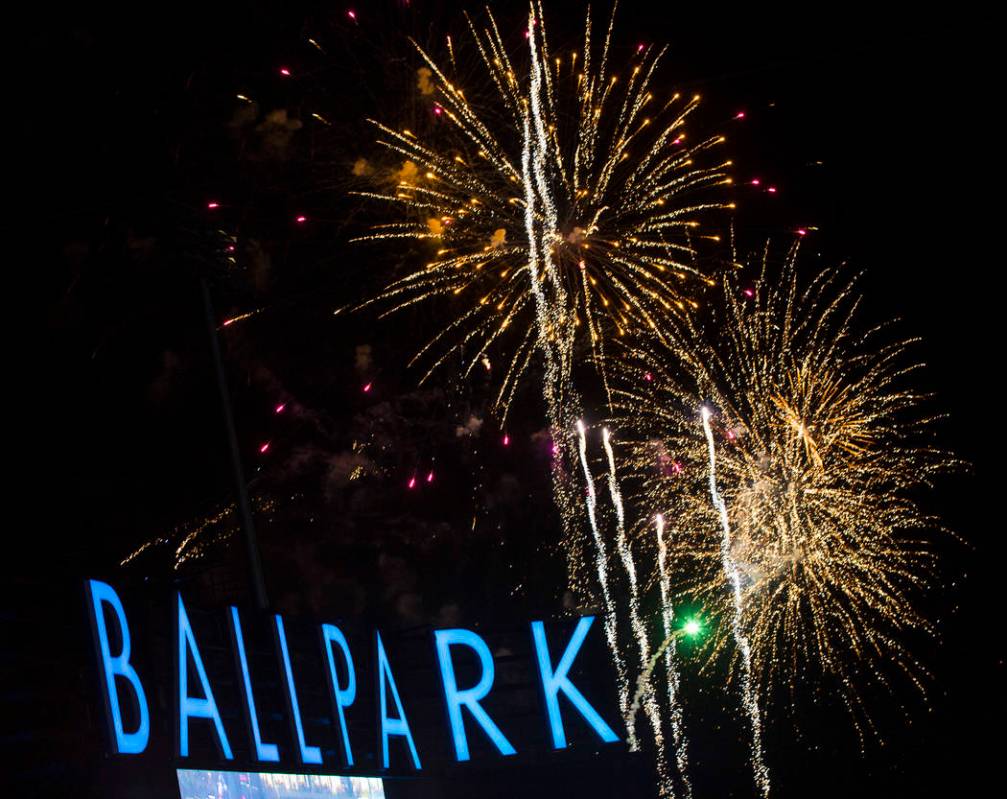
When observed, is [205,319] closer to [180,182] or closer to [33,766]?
[180,182]

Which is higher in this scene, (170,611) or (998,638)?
(170,611)

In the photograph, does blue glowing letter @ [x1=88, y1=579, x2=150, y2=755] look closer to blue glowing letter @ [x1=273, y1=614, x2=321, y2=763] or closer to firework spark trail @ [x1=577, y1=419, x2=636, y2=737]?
blue glowing letter @ [x1=273, y1=614, x2=321, y2=763]

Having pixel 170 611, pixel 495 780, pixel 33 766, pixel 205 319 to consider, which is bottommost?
pixel 495 780

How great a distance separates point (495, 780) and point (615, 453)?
620 cm

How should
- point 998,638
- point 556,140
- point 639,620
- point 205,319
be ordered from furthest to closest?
point 998,638
point 639,620
point 556,140
point 205,319

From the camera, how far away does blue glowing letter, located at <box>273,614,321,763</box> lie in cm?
1110

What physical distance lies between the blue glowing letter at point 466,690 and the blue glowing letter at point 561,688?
652 millimetres

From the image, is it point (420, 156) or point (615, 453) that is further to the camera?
point (615, 453)

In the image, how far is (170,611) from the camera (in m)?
9.24

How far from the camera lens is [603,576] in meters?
23.9

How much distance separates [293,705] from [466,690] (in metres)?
3.57

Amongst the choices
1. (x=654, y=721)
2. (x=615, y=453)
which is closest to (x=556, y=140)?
(x=615, y=453)

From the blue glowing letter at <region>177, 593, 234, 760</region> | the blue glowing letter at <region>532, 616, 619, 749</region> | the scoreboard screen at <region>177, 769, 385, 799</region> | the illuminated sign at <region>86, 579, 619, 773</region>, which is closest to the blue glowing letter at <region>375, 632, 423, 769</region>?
the illuminated sign at <region>86, 579, 619, 773</region>

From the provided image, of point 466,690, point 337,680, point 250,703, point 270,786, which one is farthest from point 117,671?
point 466,690
